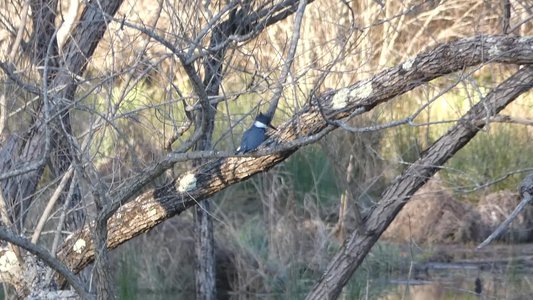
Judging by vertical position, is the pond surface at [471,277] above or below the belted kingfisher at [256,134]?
below

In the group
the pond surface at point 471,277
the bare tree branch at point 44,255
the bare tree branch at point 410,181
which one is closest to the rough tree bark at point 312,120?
the bare tree branch at point 410,181

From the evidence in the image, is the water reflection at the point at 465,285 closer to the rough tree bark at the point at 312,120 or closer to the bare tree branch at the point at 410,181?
the bare tree branch at the point at 410,181

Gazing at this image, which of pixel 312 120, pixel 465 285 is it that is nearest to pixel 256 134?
pixel 312 120

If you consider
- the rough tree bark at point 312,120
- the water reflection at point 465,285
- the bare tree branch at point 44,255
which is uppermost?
the rough tree bark at point 312,120

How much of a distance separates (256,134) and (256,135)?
0.01 metres

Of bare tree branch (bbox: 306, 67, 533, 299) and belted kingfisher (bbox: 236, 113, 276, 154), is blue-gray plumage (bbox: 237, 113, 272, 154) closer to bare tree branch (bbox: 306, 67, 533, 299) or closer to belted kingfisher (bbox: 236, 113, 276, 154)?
belted kingfisher (bbox: 236, 113, 276, 154)

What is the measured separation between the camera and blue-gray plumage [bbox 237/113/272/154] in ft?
17.3

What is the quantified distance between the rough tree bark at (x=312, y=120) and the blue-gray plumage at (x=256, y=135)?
Answer: 6 cm

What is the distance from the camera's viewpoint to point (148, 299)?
352 inches

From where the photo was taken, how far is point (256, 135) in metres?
5.36

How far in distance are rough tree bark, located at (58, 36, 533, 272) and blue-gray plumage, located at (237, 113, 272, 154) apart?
58 mm

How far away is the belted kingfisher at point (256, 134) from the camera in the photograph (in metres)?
5.26

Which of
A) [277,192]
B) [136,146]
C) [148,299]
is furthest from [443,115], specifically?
[136,146]

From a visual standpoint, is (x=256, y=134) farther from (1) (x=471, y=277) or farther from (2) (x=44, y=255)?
(1) (x=471, y=277)
